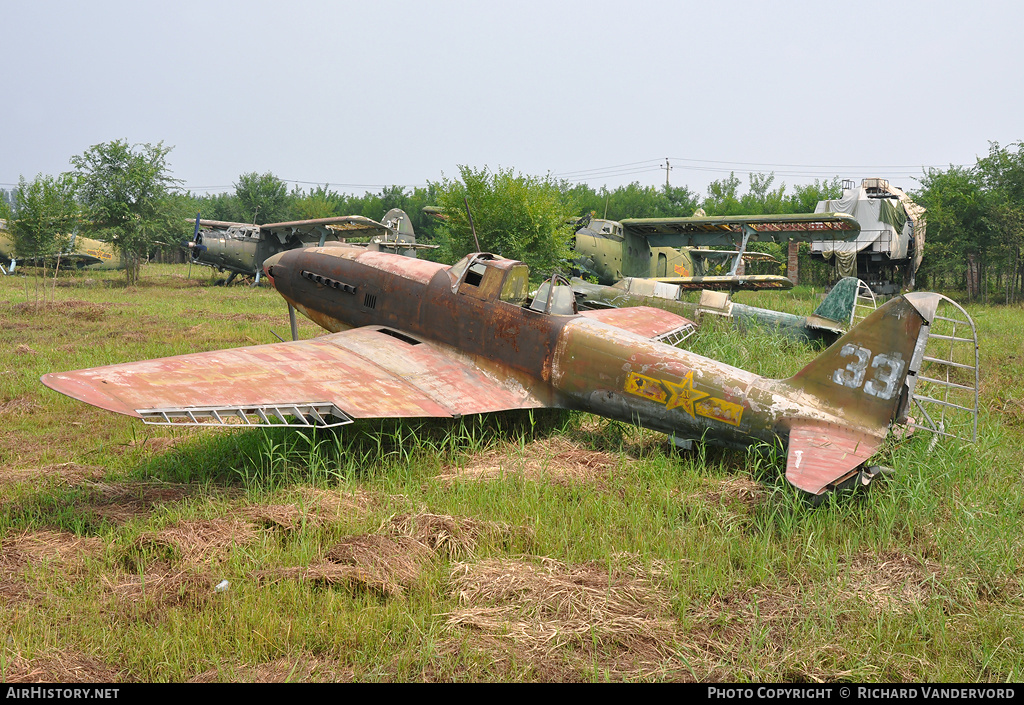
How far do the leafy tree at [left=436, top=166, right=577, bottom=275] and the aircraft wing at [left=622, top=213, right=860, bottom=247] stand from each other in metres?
3.18

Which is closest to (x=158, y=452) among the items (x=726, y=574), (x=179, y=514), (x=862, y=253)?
(x=179, y=514)

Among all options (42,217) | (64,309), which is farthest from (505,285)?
(42,217)

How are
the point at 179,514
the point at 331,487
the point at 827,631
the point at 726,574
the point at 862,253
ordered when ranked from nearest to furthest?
1. the point at 827,631
2. the point at 726,574
3. the point at 179,514
4. the point at 331,487
5. the point at 862,253

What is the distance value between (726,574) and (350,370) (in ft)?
13.7

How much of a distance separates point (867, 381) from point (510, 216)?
13001 mm

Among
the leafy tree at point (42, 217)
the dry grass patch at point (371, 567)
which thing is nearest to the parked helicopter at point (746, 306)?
the dry grass patch at point (371, 567)

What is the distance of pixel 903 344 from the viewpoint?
5.47 meters

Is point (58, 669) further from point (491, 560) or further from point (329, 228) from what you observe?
point (329, 228)

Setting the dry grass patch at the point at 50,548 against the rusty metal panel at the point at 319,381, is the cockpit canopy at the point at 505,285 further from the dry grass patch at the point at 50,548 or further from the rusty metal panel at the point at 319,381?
the dry grass patch at the point at 50,548

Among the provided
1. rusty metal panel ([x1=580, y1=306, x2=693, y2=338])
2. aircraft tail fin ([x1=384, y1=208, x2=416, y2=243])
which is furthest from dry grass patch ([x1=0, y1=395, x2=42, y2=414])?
aircraft tail fin ([x1=384, y1=208, x2=416, y2=243])

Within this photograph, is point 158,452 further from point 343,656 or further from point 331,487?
point 343,656

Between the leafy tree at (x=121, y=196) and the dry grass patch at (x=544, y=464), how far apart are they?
25.5 meters

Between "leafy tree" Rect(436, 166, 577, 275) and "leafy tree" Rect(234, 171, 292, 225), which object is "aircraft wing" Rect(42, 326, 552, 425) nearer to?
"leafy tree" Rect(436, 166, 577, 275)

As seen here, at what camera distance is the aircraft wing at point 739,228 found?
16.5 m
